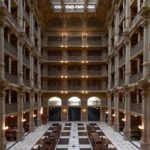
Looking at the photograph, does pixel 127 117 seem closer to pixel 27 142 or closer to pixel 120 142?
pixel 120 142

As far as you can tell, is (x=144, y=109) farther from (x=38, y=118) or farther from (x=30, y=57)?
(x=38, y=118)

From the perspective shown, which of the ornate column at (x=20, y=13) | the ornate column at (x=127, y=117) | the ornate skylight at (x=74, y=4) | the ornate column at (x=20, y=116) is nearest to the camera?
the ornate column at (x=20, y=116)

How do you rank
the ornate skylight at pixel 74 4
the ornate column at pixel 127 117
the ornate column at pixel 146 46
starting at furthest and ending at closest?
the ornate skylight at pixel 74 4, the ornate column at pixel 127 117, the ornate column at pixel 146 46

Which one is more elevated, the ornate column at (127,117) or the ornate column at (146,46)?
the ornate column at (146,46)

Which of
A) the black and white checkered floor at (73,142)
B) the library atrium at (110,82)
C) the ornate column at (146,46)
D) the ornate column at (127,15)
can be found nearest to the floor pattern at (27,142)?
Result: the library atrium at (110,82)

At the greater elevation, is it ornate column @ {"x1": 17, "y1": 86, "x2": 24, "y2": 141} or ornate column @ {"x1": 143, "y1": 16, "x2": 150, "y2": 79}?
ornate column @ {"x1": 143, "y1": 16, "x2": 150, "y2": 79}

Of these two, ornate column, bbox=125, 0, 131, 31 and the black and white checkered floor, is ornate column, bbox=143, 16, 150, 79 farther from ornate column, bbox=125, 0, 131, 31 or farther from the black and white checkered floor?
the black and white checkered floor

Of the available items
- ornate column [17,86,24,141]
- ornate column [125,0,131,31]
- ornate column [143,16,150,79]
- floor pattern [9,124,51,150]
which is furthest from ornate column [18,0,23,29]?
ornate column [143,16,150,79]

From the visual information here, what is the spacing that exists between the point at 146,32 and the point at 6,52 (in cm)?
1291

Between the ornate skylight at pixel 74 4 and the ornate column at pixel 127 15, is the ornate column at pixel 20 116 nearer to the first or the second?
the ornate column at pixel 127 15

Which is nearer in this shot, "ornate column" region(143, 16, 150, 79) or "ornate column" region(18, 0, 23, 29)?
"ornate column" region(143, 16, 150, 79)

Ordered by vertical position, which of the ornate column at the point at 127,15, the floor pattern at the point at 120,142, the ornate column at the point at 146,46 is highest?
the ornate column at the point at 127,15

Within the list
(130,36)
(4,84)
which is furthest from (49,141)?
(130,36)

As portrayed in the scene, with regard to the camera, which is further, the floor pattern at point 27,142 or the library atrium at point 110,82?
the floor pattern at point 27,142
